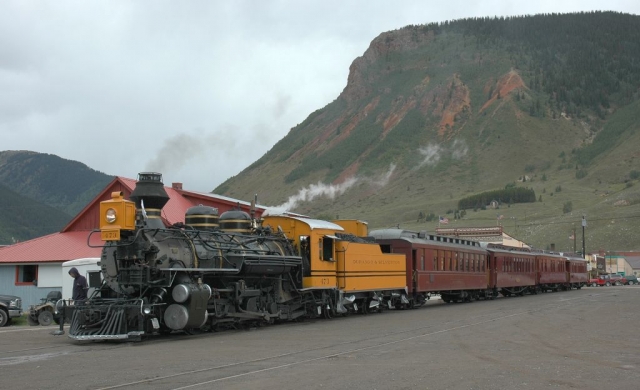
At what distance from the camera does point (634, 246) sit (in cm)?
12950

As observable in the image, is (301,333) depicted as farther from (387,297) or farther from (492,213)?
(492,213)

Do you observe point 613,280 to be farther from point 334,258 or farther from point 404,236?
point 334,258

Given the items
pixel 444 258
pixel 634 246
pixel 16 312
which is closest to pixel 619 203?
pixel 634 246

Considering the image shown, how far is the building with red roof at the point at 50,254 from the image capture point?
35469mm

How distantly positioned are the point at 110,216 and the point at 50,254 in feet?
64.6

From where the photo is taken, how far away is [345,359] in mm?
13461

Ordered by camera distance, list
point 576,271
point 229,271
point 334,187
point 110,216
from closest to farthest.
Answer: point 110,216 < point 229,271 < point 576,271 < point 334,187

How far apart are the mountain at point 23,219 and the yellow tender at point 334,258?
8944 centimetres

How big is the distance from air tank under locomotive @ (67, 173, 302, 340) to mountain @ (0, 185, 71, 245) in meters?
93.8

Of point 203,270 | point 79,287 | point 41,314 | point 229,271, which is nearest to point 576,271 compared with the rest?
point 41,314

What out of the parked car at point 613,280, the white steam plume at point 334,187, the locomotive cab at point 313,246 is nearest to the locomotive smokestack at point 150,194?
the locomotive cab at point 313,246

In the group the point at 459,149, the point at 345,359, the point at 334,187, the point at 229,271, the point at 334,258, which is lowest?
the point at 345,359

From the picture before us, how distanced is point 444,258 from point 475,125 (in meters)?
167

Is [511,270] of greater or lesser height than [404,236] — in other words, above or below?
below
